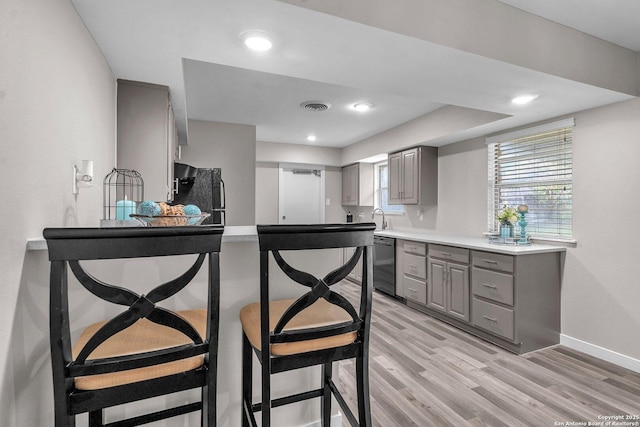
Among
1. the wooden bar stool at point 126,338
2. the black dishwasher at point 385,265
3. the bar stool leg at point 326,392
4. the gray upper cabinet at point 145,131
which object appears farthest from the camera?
the black dishwasher at point 385,265

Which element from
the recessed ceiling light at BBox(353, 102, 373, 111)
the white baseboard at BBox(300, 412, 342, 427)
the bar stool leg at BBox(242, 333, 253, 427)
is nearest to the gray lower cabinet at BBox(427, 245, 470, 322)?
the recessed ceiling light at BBox(353, 102, 373, 111)

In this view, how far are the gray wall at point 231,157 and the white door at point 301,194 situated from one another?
62.2 inches

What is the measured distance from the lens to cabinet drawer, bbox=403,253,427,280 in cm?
393

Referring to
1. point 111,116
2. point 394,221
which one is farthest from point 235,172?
point 394,221

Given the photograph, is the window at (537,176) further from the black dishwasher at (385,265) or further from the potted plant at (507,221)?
the black dishwasher at (385,265)

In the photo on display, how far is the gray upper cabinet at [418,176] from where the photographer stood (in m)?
4.52

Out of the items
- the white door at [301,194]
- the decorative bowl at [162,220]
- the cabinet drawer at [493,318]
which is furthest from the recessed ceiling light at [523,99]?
the white door at [301,194]

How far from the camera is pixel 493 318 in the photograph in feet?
10.0

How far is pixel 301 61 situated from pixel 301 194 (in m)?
4.43

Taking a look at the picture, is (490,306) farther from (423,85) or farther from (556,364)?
(423,85)

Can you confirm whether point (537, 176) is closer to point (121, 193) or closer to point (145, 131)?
point (145, 131)

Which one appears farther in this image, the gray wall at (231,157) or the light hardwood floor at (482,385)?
the gray wall at (231,157)

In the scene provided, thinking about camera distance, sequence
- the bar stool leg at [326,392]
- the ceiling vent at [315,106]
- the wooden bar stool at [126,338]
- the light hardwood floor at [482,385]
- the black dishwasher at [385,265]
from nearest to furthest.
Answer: the wooden bar stool at [126,338] < the bar stool leg at [326,392] < the light hardwood floor at [482,385] < the ceiling vent at [315,106] < the black dishwasher at [385,265]

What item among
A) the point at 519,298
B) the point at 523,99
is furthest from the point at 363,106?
the point at 519,298
